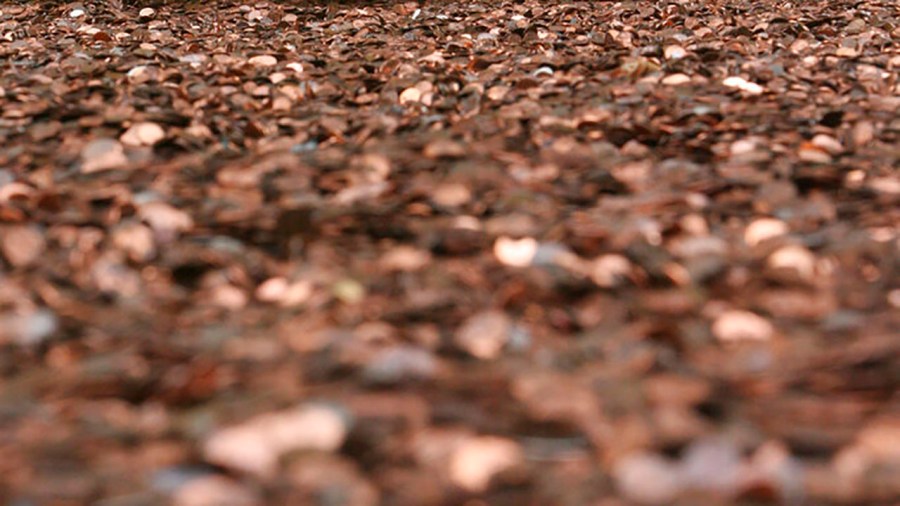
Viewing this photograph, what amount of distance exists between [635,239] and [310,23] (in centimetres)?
449

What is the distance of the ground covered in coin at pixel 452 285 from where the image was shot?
1.91 metres

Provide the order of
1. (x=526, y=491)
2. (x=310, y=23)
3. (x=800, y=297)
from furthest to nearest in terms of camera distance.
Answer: (x=310, y=23) < (x=800, y=297) < (x=526, y=491)

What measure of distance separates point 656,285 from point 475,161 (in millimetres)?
1103

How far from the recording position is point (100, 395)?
214 centimetres

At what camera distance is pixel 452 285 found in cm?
262

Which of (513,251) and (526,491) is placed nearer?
(526,491)

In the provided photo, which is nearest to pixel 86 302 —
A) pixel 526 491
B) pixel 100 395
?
pixel 100 395

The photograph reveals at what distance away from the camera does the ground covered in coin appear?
75.2 inches

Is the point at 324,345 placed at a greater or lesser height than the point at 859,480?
greater

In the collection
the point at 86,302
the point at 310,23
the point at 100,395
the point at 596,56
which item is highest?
the point at 310,23

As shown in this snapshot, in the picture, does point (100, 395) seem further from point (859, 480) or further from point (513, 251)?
point (859, 480)

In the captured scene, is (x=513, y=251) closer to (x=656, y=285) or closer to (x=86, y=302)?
(x=656, y=285)

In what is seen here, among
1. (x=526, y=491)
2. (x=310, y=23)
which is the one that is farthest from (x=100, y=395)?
(x=310, y=23)

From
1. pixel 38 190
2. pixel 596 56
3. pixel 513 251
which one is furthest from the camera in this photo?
pixel 596 56
